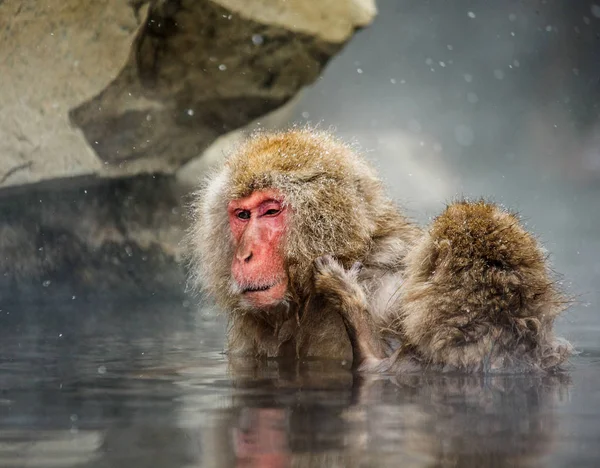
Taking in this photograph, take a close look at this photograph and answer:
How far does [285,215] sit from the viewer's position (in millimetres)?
4590

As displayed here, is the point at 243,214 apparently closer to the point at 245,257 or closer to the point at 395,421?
the point at 245,257

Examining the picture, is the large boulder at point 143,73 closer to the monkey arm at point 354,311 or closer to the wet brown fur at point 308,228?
the wet brown fur at point 308,228

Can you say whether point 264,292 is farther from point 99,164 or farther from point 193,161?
point 193,161

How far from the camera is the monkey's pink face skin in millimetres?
4414

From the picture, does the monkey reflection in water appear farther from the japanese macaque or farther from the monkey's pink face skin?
the monkey's pink face skin

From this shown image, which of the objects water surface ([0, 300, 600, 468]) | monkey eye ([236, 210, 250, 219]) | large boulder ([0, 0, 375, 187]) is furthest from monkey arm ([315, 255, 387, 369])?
large boulder ([0, 0, 375, 187])

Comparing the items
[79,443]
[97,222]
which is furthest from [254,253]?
[97,222]

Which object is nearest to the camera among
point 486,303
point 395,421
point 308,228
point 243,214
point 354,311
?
point 395,421

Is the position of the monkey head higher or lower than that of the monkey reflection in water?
higher

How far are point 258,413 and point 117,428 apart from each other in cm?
44

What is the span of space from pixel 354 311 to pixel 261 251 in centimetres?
52

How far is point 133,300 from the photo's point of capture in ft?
32.9

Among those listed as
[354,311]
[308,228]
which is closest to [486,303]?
[354,311]

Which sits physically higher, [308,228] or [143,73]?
[143,73]
